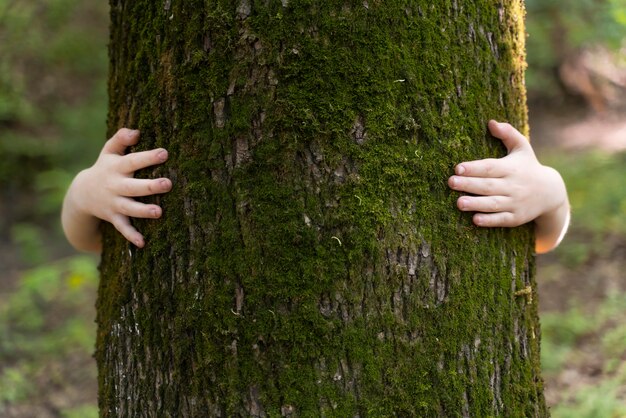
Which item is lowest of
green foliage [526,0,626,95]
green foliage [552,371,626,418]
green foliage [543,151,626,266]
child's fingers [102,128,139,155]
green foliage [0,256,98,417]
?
green foliage [552,371,626,418]

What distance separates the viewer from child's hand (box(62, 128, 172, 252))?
188 centimetres

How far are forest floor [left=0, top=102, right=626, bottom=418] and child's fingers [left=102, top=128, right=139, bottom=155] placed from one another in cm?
346

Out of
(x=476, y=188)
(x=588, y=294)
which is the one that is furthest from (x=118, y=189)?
(x=588, y=294)

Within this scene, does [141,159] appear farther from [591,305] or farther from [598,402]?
[591,305]

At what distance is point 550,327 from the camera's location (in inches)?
236

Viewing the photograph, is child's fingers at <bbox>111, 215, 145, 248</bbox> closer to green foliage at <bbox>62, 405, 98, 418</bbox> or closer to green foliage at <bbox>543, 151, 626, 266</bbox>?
green foliage at <bbox>62, 405, 98, 418</bbox>

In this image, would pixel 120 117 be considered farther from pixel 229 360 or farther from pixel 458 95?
pixel 458 95

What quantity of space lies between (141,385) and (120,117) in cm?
94

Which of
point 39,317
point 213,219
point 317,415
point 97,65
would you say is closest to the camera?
point 317,415

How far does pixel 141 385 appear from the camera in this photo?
1.90 meters

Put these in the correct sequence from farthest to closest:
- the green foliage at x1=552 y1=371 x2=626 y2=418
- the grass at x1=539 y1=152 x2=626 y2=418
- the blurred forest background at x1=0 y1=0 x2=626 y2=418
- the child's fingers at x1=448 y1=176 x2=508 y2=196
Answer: the blurred forest background at x1=0 y1=0 x2=626 y2=418 → the grass at x1=539 y1=152 x2=626 y2=418 → the green foliage at x1=552 y1=371 x2=626 y2=418 → the child's fingers at x1=448 y1=176 x2=508 y2=196

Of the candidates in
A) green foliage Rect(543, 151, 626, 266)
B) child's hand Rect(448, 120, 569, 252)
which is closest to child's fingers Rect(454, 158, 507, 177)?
child's hand Rect(448, 120, 569, 252)

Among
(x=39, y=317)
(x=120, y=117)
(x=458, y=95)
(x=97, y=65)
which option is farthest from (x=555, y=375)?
(x=97, y=65)

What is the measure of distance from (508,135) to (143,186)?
3.88 ft
